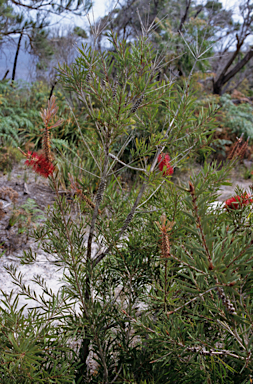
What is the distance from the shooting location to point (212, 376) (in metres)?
0.52

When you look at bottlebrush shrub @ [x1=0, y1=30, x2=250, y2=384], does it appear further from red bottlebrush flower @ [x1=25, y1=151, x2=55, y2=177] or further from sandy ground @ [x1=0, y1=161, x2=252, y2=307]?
sandy ground @ [x1=0, y1=161, x2=252, y2=307]

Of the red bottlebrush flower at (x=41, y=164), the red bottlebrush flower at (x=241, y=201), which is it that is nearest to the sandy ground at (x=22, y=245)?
the red bottlebrush flower at (x=241, y=201)

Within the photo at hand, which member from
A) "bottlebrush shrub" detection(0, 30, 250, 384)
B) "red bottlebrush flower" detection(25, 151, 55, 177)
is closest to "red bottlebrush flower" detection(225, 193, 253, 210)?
"bottlebrush shrub" detection(0, 30, 250, 384)

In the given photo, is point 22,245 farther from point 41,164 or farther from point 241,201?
point 241,201

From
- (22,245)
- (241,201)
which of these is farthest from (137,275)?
(22,245)

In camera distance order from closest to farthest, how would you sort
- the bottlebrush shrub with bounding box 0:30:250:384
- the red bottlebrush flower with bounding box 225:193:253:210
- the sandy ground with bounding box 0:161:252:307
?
the bottlebrush shrub with bounding box 0:30:250:384 < the red bottlebrush flower with bounding box 225:193:253:210 < the sandy ground with bounding box 0:161:252:307

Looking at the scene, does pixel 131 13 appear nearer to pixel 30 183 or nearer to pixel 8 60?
pixel 8 60

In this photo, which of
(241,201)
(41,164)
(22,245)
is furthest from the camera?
(22,245)

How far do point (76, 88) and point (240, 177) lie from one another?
6179 millimetres

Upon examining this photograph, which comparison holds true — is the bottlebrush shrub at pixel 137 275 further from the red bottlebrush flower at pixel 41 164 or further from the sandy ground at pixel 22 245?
the sandy ground at pixel 22 245

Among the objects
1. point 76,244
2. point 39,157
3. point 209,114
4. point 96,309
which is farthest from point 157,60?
point 96,309

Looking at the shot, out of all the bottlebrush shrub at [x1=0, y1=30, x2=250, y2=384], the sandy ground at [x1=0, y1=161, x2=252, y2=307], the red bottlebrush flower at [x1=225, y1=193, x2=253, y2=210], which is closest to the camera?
the bottlebrush shrub at [x1=0, y1=30, x2=250, y2=384]

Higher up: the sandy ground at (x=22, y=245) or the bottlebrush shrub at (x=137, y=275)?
the bottlebrush shrub at (x=137, y=275)

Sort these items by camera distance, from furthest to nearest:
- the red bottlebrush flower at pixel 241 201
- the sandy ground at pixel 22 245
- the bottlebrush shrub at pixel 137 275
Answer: the sandy ground at pixel 22 245 → the red bottlebrush flower at pixel 241 201 → the bottlebrush shrub at pixel 137 275
